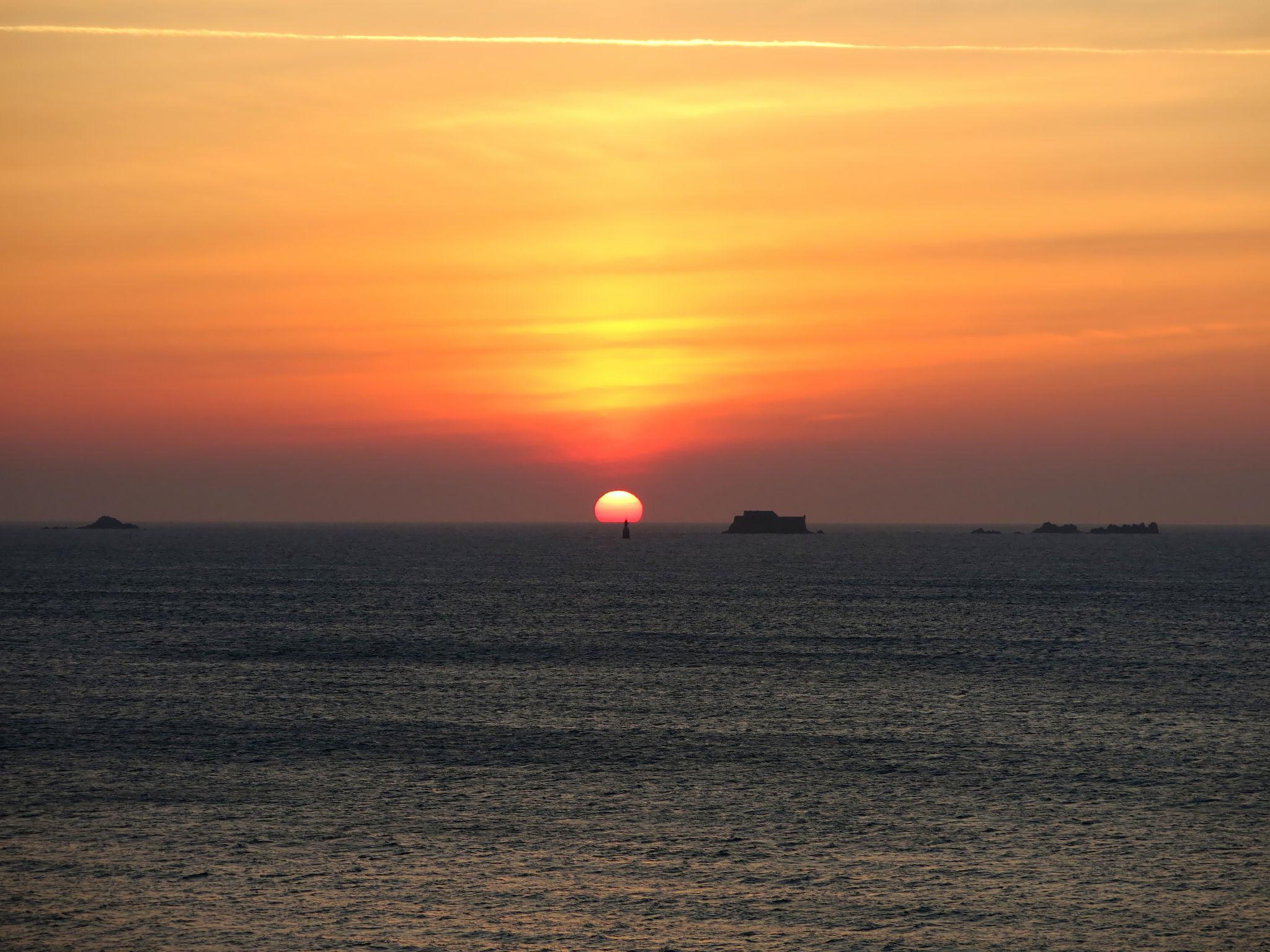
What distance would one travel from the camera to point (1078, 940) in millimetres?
21281

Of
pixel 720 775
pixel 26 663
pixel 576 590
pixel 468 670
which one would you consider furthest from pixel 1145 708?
pixel 576 590

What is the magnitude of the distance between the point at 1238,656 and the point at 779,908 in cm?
5753

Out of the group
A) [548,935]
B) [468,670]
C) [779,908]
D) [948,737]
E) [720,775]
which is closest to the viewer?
[548,935]

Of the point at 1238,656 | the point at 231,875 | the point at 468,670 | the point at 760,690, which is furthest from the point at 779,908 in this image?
the point at 1238,656

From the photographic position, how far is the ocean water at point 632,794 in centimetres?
2219

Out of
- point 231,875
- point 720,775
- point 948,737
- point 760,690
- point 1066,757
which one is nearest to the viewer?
point 231,875

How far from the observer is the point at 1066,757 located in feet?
128

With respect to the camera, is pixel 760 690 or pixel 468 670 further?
pixel 468 670

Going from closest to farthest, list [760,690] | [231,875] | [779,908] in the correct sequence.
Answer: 1. [779,908]
2. [231,875]
3. [760,690]

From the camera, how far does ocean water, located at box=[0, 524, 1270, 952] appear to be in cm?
2219

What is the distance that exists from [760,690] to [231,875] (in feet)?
108

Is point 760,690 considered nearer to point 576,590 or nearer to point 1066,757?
point 1066,757

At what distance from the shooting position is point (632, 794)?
32500 millimetres

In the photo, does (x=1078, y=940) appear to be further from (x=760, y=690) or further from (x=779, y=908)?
(x=760, y=690)
